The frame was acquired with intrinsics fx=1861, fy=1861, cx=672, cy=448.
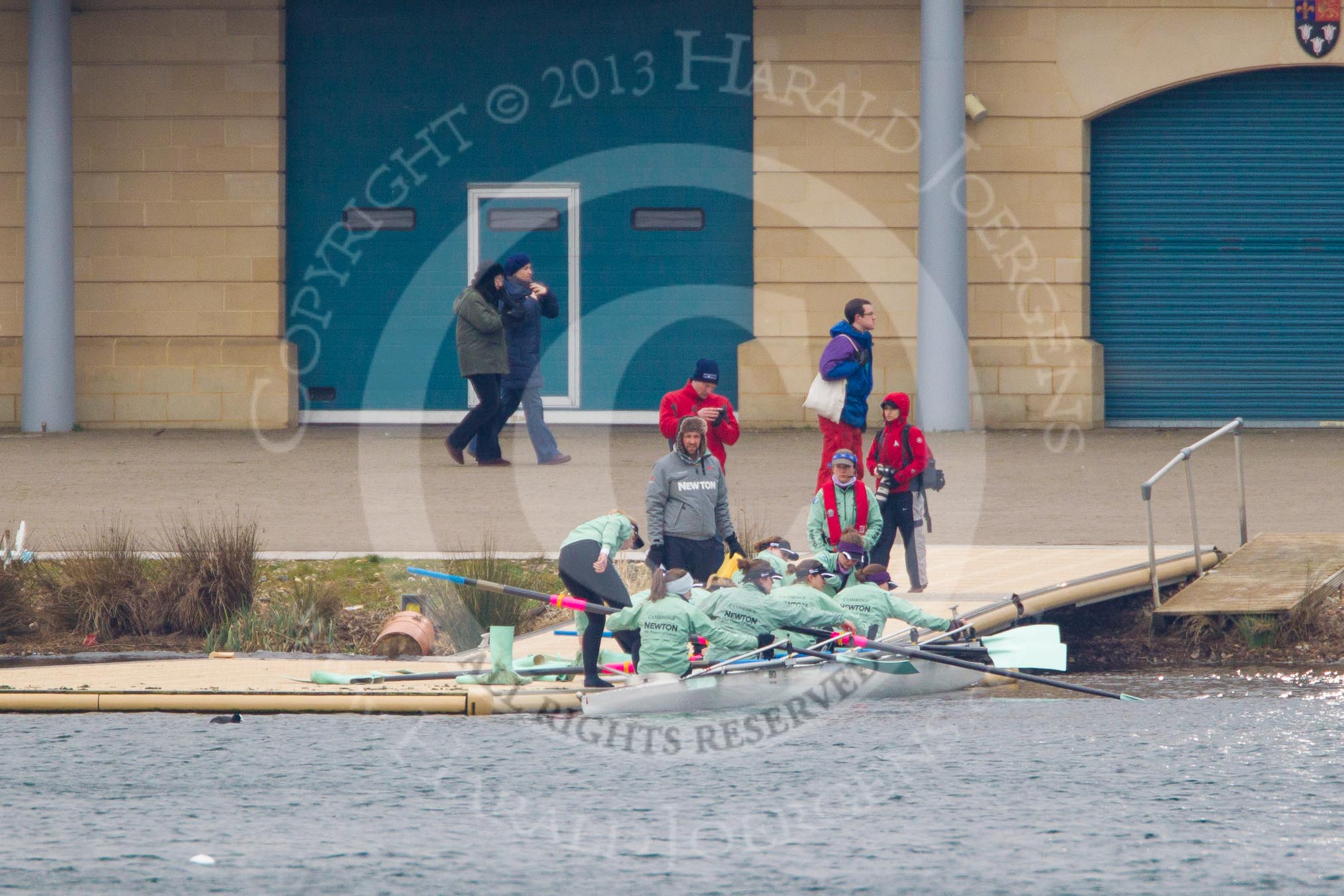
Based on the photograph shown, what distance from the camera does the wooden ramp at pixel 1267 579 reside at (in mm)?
12414

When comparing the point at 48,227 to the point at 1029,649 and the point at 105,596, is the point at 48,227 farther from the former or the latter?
the point at 1029,649

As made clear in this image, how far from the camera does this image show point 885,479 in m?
12.8

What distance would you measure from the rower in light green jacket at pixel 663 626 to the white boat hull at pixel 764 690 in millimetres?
146

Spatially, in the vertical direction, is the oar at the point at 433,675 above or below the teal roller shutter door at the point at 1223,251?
below

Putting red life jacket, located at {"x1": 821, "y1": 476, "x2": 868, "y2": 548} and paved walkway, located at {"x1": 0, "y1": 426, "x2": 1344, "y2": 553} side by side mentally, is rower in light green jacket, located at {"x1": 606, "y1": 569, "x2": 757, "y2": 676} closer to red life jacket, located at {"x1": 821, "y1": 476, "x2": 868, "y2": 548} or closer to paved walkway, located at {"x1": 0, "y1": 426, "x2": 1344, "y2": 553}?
red life jacket, located at {"x1": 821, "y1": 476, "x2": 868, "y2": 548}

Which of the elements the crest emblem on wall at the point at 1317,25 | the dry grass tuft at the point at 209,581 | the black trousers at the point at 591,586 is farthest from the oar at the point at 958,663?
the crest emblem on wall at the point at 1317,25

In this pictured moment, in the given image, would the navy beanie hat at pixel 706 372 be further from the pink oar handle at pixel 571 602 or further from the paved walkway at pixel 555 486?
the pink oar handle at pixel 571 602

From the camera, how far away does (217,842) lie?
24.3 feet

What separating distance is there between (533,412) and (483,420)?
2.00ft

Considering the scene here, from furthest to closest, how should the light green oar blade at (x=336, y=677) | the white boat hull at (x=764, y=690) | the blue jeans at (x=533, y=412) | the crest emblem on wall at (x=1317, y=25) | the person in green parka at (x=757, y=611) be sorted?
the crest emblem on wall at (x=1317, y=25) < the blue jeans at (x=533, y=412) < the person in green parka at (x=757, y=611) < the light green oar blade at (x=336, y=677) < the white boat hull at (x=764, y=690)

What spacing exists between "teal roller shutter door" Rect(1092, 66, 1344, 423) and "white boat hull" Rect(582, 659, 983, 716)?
1305 centimetres

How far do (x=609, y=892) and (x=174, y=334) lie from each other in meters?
17.5

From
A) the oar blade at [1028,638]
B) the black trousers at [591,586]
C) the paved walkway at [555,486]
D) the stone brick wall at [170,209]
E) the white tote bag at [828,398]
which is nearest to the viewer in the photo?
the black trousers at [591,586]

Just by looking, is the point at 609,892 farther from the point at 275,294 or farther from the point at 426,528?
the point at 275,294
